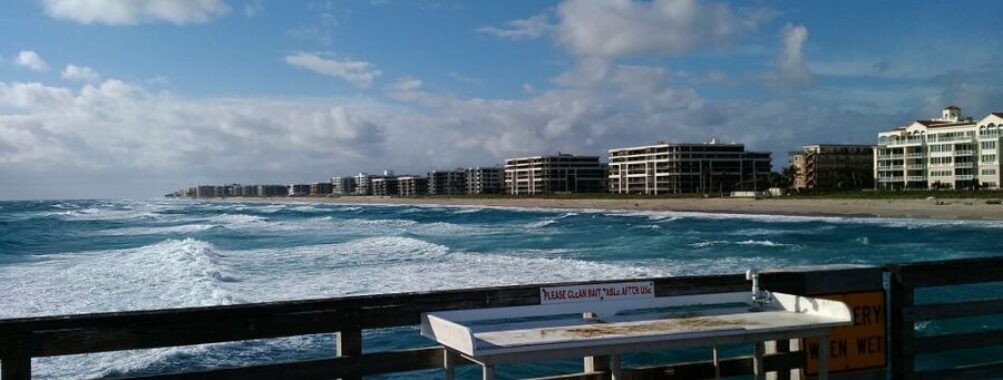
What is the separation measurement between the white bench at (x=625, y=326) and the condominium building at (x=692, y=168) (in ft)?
453

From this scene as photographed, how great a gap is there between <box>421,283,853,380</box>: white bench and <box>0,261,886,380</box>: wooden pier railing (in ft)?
0.29

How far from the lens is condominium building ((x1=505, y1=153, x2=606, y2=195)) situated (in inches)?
7136

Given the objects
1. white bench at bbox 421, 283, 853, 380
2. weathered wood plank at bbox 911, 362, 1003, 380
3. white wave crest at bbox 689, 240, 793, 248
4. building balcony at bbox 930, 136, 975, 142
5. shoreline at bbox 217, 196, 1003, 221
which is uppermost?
building balcony at bbox 930, 136, 975, 142

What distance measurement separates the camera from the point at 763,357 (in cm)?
429

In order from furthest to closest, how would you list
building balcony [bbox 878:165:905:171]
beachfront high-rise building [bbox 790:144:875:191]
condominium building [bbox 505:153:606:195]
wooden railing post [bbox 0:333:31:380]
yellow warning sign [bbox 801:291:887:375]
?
condominium building [bbox 505:153:606:195] → beachfront high-rise building [bbox 790:144:875:191] → building balcony [bbox 878:165:905:171] → yellow warning sign [bbox 801:291:887:375] → wooden railing post [bbox 0:333:31:380]

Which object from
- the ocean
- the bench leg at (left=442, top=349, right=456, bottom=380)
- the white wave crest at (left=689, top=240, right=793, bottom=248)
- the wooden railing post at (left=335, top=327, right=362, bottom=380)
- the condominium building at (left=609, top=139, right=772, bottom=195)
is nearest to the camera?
the bench leg at (left=442, top=349, right=456, bottom=380)

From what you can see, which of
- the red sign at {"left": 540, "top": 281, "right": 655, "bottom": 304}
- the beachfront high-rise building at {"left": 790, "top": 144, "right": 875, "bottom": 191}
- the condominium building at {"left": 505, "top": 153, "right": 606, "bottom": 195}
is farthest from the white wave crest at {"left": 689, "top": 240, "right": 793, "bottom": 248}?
Answer: the condominium building at {"left": 505, "top": 153, "right": 606, "bottom": 195}

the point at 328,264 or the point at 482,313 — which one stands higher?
the point at 482,313

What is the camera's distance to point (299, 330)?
12.3ft

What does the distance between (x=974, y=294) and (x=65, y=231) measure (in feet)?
166

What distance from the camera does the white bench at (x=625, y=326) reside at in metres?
3.44

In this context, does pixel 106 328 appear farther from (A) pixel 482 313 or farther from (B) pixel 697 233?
(B) pixel 697 233

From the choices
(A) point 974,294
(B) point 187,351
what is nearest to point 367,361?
(B) point 187,351

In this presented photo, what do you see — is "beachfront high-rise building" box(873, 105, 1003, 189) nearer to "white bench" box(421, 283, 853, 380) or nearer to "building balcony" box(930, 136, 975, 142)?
"building balcony" box(930, 136, 975, 142)
